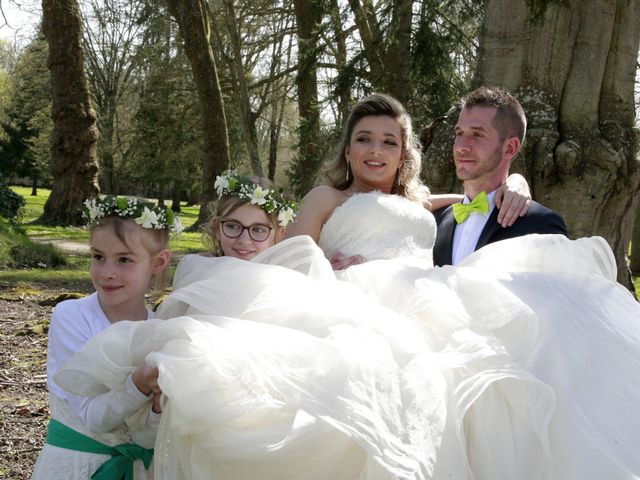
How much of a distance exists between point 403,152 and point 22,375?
3.26m

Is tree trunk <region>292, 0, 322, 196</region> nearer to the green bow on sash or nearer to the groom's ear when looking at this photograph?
the groom's ear

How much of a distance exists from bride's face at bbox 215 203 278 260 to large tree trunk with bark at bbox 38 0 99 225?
43.0 feet

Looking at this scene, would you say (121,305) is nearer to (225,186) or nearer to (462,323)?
(225,186)

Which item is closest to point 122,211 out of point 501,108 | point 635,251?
point 501,108

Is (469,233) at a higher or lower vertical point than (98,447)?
higher

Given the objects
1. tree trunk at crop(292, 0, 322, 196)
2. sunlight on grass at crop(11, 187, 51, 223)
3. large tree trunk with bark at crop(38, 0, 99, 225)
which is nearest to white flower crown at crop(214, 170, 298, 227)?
tree trunk at crop(292, 0, 322, 196)

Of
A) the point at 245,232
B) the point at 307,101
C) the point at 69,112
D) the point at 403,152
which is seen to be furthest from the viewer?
the point at 69,112

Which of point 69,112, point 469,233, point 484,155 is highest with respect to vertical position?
point 69,112

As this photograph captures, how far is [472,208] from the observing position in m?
3.62

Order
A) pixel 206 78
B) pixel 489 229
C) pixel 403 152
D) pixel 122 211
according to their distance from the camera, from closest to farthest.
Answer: pixel 122 211
pixel 489 229
pixel 403 152
pixel 206 78

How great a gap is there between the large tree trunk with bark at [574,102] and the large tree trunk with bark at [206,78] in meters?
9.81

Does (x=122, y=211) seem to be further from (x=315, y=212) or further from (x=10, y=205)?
(x=10, y=205)

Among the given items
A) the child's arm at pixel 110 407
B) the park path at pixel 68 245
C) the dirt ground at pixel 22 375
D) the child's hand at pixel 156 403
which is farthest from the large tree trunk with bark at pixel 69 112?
the child's hand at pixel 156 403

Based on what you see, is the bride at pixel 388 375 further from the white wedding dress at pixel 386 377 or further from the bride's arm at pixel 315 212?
the bride's arm at pixel 315 212
